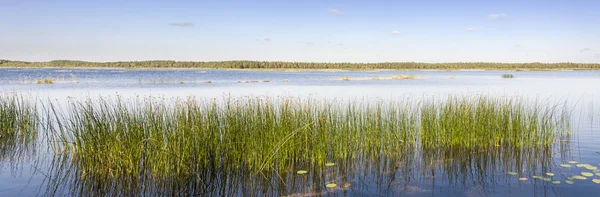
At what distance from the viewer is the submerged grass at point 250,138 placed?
570 centimetres

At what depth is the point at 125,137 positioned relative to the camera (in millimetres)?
5926

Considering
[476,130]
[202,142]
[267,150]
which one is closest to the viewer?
[202,142]

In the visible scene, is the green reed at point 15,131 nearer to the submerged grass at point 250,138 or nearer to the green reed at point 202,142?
the submerged grass at point 250,138

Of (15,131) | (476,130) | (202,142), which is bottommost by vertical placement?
(15,131)

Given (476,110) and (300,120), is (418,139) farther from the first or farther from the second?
(300,120)

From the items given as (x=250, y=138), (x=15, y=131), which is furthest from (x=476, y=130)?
(x=15, y=131)

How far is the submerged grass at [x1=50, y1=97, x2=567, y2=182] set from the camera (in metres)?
5.70

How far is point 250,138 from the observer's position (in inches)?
244

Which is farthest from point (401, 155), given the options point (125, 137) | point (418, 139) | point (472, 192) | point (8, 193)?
point (8, 193)

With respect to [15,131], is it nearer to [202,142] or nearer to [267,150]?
[202,142]

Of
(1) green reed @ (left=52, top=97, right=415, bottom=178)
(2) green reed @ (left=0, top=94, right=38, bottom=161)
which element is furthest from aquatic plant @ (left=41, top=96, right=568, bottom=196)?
(2) green reed @ (left=0, top=94, right=38, bottom=161)

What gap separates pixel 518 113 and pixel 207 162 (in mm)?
6285

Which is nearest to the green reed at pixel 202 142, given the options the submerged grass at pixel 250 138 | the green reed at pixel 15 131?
the submerged grass at pixel 250 138

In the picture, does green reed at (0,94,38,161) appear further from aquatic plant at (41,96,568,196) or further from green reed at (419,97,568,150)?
green reed at (419,97,568,150)
